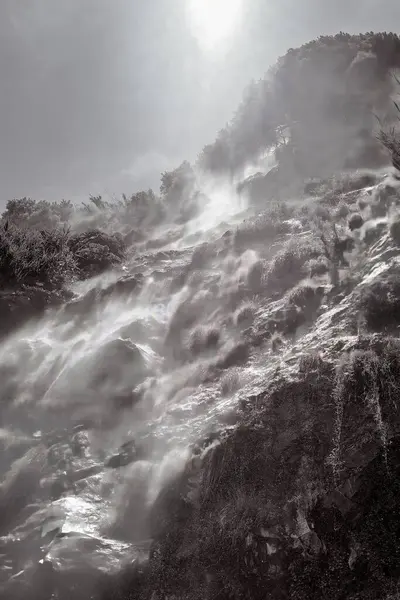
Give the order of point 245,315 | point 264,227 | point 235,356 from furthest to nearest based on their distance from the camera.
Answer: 1. point 264,227
2. point 245,315
3. point 235,356

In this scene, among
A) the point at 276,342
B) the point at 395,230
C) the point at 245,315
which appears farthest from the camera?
the point at 245,315

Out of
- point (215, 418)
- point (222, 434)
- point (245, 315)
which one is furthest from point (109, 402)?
point (245, 315)

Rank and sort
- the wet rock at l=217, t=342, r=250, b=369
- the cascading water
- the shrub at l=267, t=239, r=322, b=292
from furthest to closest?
the shrub at l=267, t=239, r=322, b=292 → the wet rock at l=217, t=342, r=250, b=369 → the cascading water

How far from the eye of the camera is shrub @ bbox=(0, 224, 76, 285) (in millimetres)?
18656

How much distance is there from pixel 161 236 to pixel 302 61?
Answer: 19347 mm

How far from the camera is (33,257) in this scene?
64.0 feet

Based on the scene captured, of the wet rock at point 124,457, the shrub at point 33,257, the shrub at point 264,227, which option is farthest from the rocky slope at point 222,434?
the shrub at point 33,257

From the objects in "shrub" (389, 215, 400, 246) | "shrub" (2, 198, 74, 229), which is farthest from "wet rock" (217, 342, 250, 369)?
"shrub" (2, 198, 74, 229)

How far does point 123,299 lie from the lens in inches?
712

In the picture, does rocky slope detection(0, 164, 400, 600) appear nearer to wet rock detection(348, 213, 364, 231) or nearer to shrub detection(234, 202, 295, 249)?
wet rock detection(348, 213, 364, 231)

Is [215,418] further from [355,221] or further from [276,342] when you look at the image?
[355,221]

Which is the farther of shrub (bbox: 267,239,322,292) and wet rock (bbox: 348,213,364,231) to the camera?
wet rock (bbox: 348,213,364,231)

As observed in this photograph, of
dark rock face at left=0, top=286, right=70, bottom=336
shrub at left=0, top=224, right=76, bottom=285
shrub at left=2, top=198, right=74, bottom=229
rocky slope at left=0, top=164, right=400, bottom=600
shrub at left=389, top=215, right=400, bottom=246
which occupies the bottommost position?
rocky slope at left=0, top=164, right=400, bottom=600

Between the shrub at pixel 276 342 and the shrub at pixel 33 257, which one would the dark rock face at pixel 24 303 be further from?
the shrub at pixel 276 342
